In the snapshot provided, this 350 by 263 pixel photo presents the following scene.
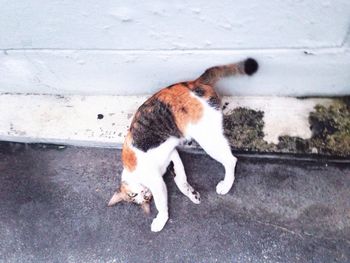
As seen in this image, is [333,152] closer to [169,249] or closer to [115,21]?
[169,249]

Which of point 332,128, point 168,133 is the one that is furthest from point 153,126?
point 332,128

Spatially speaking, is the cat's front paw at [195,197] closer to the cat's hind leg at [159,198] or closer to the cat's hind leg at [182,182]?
the cat's hind leg at [182,182]

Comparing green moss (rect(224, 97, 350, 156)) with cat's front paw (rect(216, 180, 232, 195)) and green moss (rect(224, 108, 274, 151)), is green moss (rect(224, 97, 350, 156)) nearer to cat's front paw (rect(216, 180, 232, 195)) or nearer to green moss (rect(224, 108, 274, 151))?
green moss (rect(224, 108, 274, 151))

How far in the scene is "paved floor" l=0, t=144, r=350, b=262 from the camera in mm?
2350

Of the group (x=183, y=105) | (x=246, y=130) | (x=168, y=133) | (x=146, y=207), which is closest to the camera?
(x=183, y=105)

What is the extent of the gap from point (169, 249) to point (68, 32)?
163cm

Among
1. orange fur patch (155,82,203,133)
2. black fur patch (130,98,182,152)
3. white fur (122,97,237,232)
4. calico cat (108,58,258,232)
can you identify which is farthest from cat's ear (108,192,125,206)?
orange fur patch (155,82,203,133)

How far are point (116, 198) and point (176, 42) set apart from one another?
114 centimetres

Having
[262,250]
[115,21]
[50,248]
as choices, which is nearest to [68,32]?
[115,21]

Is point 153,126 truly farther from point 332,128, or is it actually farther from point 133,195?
point 332,128

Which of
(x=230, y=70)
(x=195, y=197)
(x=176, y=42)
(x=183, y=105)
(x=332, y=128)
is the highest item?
(x=176, y=42)

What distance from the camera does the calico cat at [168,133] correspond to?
89.5 inches

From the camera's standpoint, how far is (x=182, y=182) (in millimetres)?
2545

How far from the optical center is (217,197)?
8.47ft
